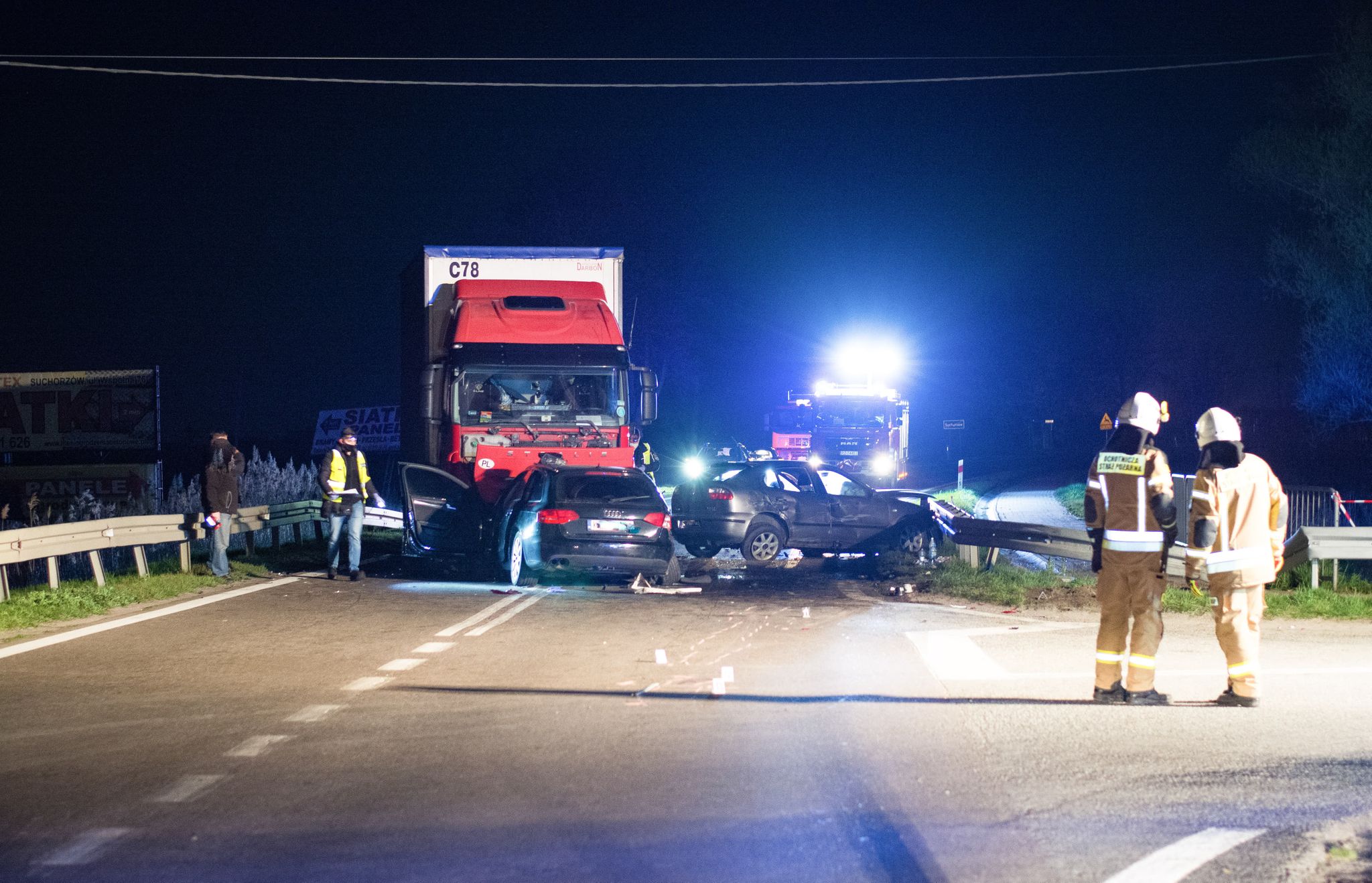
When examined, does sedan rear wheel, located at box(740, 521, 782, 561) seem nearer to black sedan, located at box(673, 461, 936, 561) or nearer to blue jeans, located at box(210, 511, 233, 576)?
black sedan, located at box(673, 461, 936, 561)

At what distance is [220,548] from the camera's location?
1623cm

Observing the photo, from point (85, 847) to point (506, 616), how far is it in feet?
25.3

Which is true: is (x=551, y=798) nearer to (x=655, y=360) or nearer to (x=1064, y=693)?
(x=1064, y=693)

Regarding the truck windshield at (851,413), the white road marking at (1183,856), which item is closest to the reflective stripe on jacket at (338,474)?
the white road marking at (1183,856)

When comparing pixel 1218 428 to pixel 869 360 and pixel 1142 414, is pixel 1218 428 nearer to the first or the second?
pixel 1142 414

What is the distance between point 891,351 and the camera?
35.5 meters

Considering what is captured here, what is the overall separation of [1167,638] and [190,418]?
4090 cm

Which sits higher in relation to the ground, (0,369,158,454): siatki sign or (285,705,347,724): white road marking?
(0,369,158,454): siatki sign

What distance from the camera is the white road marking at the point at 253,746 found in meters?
6.72

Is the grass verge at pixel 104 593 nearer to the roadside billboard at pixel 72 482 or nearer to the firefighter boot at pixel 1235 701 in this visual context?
the roadside billboard at pixel 72 482

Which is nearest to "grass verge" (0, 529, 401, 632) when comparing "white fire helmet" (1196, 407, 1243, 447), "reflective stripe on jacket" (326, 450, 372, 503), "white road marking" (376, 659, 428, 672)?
"reflective stripe on jacket" (326, 450, 372, 503)

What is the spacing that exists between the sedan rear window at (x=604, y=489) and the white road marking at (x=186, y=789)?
889 cm

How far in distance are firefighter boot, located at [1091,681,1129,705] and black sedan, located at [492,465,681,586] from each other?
25.2 ft

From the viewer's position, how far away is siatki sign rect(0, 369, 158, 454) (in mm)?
24547
